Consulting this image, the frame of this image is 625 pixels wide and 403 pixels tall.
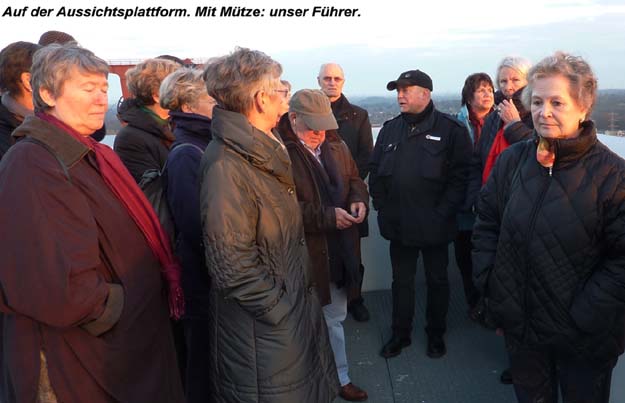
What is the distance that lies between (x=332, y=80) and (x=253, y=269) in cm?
322

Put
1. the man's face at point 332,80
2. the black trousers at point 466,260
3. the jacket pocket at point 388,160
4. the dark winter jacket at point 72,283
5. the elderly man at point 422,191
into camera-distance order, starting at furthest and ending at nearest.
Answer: the man's face at point 332,80 < the black trousers at point 466,260 < the jacket pocket at point 388,160 < the elderly man at point 422,191 < the dark winter jacket at point 72,283

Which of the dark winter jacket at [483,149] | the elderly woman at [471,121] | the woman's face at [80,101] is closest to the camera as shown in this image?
the woman's face at [80,101]

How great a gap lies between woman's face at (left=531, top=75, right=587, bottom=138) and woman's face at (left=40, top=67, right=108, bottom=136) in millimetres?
1668

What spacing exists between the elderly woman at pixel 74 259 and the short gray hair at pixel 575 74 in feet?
5.47

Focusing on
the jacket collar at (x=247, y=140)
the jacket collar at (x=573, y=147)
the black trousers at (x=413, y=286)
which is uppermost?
the jacket collar at (x=573, y=147)

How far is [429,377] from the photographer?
3.25m

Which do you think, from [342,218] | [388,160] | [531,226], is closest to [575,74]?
[531,226]

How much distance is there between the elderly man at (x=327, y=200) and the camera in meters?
2.68

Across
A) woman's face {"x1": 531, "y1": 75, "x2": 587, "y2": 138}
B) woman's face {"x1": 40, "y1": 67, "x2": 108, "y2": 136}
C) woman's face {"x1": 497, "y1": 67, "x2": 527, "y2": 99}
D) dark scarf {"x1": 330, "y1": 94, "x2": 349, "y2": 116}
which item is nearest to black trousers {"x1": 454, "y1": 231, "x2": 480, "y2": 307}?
woman's face {"x1": 497, "y1": 67, "x2": 527, "y2": 99}

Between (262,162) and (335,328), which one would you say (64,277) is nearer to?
(262,162)

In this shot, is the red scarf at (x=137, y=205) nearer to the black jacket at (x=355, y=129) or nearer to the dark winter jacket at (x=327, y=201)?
the dark winter jacket at (x=327, y=201)

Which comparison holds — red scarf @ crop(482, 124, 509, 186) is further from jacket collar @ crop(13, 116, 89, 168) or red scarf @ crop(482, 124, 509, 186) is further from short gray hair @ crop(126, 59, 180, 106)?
jacket collar @ crop(13, 116, 89, 168)

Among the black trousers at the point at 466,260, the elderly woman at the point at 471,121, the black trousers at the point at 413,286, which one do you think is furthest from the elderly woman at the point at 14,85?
the black trousers at the point at 466,260

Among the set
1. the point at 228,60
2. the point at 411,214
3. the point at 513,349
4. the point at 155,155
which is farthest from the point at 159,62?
the point at 513,349
